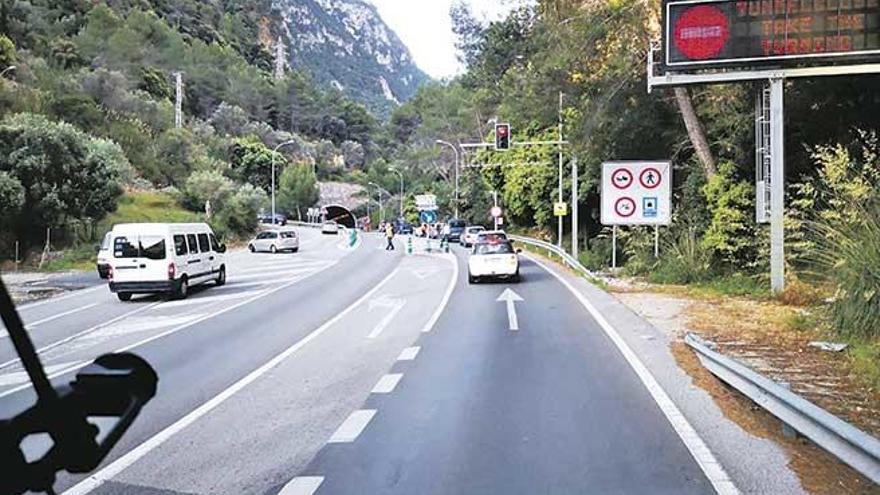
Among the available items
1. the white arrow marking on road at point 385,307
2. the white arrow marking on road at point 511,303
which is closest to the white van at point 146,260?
the white arrow marking on road at point 385,307

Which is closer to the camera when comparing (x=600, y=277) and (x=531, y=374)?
(x=531, y=374)

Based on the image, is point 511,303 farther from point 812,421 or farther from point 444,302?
point 812,421

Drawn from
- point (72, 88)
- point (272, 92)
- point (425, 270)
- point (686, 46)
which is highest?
point (272, 92)

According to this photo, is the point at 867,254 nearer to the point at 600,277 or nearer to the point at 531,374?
the point at 531,374

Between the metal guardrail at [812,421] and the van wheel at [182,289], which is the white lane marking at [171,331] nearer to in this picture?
the van wheel at [182,289]

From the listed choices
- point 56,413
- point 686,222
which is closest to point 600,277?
point 686,222

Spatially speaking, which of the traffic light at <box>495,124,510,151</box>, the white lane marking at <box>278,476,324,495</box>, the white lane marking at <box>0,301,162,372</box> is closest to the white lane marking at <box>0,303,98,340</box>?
the white lane marking at <box>0,301,162,372</box>

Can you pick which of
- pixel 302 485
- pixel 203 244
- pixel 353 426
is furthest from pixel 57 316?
pixel 302 485

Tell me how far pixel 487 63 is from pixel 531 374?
66845 millimetres

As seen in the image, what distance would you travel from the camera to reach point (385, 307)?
19.2 m

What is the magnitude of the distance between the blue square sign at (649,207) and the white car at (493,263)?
13.9 ft

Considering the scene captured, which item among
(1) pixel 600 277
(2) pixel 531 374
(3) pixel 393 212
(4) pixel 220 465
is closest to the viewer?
(4) pixel 220 465

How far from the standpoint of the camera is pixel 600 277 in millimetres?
26688

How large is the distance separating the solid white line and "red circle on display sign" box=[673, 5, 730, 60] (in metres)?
8.28
